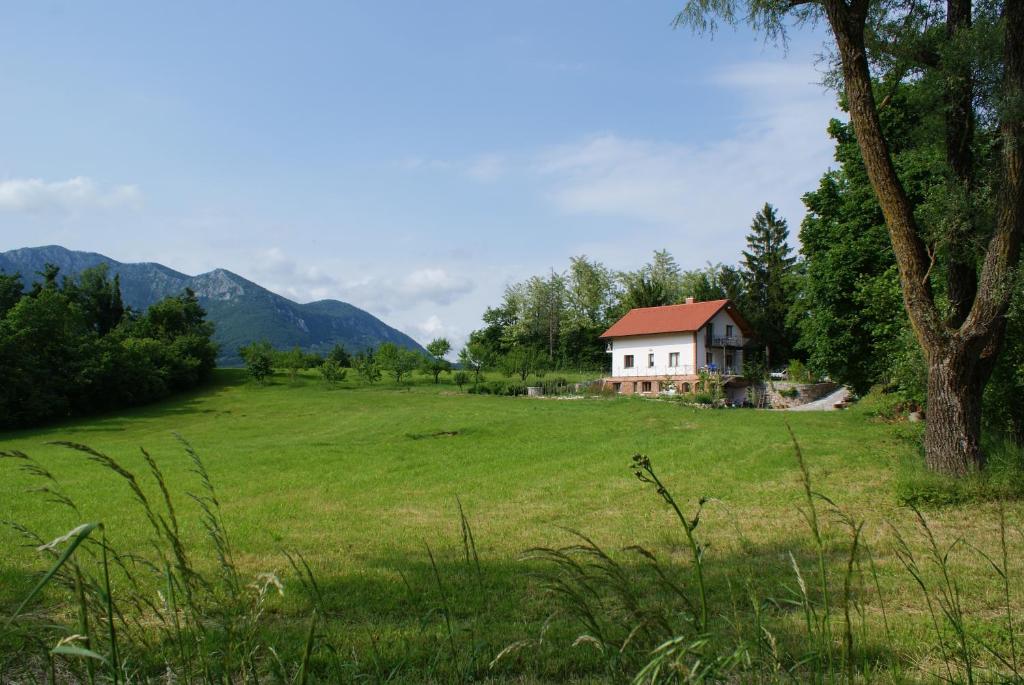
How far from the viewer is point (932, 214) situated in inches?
433

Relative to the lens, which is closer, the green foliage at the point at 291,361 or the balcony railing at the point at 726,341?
the balcony railing at the point at 726,341

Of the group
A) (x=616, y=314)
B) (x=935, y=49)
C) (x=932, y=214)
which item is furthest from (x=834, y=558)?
(x=616, y=314)

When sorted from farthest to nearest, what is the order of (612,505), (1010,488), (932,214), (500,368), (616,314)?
(616,314), (500,368), (612,505), (932,214), (1010,488)

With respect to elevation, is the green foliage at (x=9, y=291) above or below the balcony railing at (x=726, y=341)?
above

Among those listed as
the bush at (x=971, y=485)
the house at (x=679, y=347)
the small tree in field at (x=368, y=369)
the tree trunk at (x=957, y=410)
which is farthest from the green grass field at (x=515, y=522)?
the small tree in field at (x=368, y=369)

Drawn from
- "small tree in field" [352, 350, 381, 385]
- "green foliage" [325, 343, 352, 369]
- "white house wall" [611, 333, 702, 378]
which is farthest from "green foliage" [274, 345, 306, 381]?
"white house wall" [611, 333, 702, 378]

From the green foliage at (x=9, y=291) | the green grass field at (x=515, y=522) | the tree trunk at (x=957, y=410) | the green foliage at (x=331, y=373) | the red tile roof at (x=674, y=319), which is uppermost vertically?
the green foliage at (x=9, y=291)

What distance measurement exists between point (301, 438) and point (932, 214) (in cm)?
2209

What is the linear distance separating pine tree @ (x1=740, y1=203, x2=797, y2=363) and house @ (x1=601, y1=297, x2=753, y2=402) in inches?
389

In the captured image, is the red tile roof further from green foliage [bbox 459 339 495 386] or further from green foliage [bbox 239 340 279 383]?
green foliage [bbox 239 340 279 383]

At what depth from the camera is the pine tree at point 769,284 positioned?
62.5 meters

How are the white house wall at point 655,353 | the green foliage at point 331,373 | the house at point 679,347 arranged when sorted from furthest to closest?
the green foliage at point 331,373
the white house wall at point 655,353
the house at point 679,347

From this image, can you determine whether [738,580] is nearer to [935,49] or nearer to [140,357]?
[935,49]

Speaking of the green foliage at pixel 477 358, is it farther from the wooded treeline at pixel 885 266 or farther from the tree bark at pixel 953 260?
the tree bark at pixel 953 260
